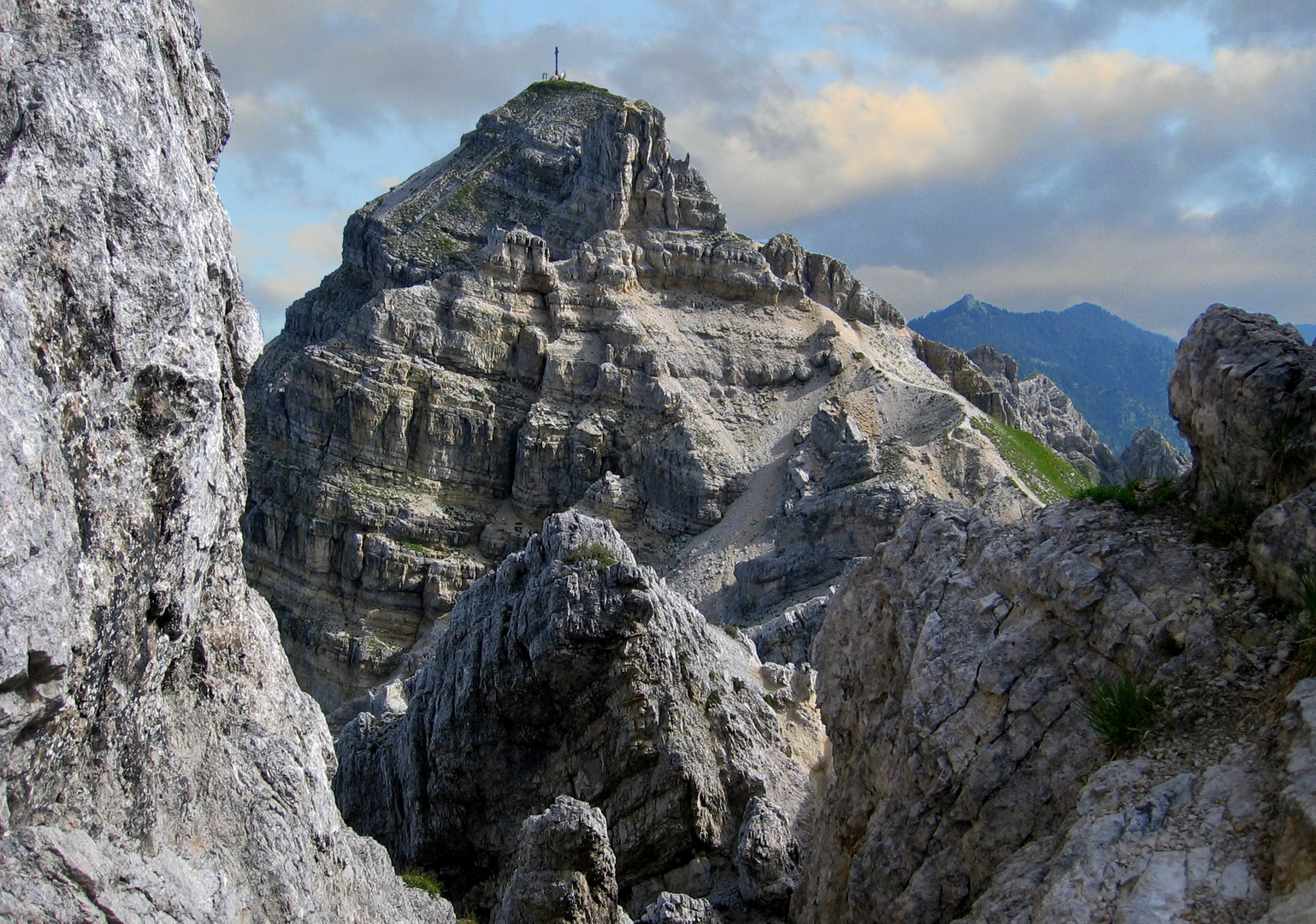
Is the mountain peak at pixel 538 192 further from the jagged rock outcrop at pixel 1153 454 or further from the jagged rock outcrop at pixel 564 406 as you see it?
the jagged rock outcrop at pixel 1153 454

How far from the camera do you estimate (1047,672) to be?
11.9m

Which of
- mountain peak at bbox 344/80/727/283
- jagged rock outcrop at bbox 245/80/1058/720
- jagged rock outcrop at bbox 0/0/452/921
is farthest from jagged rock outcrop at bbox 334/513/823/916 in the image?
mountain peak at bbox 344/80/727/283

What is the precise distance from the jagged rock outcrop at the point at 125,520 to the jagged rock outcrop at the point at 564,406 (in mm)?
49698

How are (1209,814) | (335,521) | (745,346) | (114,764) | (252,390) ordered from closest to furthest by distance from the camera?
1. (1209,814)
2. (114,764)
3. (335,521)
4. (745,346)
5. (252,390)

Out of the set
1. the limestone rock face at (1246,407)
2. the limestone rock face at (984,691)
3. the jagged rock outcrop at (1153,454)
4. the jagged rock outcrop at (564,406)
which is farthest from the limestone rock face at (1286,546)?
the jagged rock outcrop at (1153,454)

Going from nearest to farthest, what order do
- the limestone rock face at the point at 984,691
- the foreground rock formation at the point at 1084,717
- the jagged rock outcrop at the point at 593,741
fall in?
the foreground rock formation at the point at 1084,717 < the limestone rock face at the point at 984,691 < the jagged rock outcrop at the point at 593,741

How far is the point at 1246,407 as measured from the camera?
37.1 ft

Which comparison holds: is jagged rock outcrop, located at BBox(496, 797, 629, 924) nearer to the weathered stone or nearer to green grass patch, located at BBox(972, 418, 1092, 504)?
the weathered stone

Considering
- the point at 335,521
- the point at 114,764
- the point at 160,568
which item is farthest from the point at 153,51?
the point at 335,521

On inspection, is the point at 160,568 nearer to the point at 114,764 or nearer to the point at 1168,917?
the point at 114,764

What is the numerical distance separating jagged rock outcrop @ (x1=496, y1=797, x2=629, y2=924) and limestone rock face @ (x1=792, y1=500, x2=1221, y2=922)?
3.93m

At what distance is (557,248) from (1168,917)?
80205mm

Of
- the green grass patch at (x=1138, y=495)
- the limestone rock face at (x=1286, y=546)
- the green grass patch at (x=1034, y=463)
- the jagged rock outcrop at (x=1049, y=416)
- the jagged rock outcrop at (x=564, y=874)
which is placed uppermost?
the jagged rock outcrop at (x=1049, y=416)

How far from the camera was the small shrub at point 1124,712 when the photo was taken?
33.5ft
